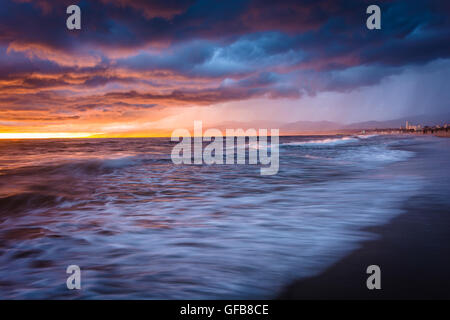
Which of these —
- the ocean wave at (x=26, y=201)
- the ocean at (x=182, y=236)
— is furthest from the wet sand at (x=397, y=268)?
the ocean wave at (x=26, y=201)

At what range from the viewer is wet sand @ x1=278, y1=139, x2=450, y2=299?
2127 millimetres

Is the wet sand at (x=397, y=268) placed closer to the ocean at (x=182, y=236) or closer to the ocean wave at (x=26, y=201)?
the ocean at (x=182, y=236)

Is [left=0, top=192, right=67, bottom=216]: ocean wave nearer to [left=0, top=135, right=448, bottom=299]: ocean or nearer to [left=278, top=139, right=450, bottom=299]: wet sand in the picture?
[left=0, top=135, right=448, bottom=299]: ocean

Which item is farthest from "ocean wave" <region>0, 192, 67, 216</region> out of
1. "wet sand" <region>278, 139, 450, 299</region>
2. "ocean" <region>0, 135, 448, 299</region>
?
"wet sand" <region>278, 139, 450, 299</region>

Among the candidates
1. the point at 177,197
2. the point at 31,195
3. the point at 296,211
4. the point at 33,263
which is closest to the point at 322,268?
the point at 296,211

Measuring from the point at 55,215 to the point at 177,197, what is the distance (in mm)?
2371

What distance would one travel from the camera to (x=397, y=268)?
8.06 feet

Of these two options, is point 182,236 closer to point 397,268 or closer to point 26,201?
point 397,268

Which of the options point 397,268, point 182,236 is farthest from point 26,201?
point 397,268

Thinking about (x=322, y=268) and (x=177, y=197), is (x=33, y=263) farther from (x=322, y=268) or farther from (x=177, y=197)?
(x=177, y=197)

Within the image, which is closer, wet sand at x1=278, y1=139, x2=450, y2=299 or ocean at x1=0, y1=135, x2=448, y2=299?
wet sand at x1=278, y1=139, x2=450, y2=299

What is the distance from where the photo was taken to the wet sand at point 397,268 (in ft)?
6.98

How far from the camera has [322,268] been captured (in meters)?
2.60
